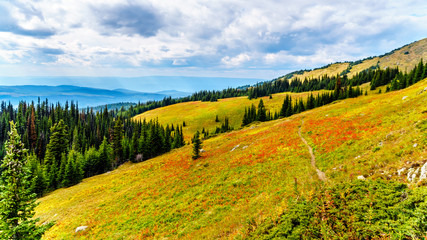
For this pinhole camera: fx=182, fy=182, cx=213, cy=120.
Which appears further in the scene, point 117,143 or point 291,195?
point 117,143

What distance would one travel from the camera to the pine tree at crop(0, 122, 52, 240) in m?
14.4

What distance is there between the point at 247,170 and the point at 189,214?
10944 millimetres

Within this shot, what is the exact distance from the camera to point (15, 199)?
15.0 meters

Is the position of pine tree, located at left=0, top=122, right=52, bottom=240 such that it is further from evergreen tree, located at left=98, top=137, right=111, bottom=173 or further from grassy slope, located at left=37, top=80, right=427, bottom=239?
evergreen tree, located at left=98, top=137, right=111, bottom=173

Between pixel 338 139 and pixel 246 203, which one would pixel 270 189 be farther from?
pixel 338 139

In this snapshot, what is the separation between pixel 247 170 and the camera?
88.3 ft

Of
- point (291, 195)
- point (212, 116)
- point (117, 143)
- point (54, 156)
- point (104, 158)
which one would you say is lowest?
point (104, 158)

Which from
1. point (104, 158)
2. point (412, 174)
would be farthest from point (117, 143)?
point (412, 174)

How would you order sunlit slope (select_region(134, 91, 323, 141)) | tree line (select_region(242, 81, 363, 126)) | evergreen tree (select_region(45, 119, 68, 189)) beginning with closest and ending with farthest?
evergreen tree (select_region(45, 119, 68, 189)) < tree line (select_region(242, 81, 363, 126)) < sunlit slope (select_region(134, 91, 323, 141))

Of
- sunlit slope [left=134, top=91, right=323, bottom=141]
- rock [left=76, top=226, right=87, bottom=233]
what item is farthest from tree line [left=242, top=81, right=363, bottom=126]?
rock [left=76, top=226, right=87, bottom=233]

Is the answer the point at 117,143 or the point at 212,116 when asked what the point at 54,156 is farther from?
the point at 212,116

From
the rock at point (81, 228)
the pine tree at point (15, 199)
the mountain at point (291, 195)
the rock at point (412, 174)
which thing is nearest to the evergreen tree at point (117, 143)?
the mountain at point (291, 195)

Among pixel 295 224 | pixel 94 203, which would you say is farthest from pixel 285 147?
pixel 94 203

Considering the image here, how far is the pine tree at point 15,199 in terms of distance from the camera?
14375mm
